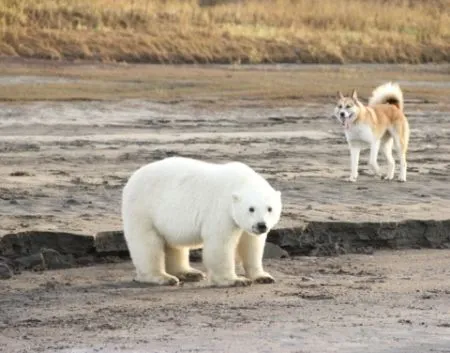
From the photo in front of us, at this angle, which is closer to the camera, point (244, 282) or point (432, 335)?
point (432, 335)

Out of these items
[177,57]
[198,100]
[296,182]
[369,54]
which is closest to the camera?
[296,182]

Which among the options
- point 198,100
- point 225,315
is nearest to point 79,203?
point 225,315

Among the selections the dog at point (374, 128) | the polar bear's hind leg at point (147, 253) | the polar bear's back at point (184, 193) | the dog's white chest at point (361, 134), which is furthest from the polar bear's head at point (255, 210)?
the dog's white chest at point (361, 134)

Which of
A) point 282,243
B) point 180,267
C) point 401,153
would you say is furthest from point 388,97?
point 180,267

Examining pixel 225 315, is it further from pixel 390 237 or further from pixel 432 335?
pixel 390 237

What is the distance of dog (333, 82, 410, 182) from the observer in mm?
17781

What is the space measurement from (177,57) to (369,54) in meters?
6.26

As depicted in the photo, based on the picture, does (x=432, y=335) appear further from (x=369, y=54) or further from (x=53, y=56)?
(x=369, y=54)

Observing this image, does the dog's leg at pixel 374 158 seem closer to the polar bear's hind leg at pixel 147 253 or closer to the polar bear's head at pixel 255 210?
the polar bear's hind leg at pixel 147 253

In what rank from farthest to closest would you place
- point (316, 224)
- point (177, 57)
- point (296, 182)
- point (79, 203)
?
1. point (177, 57)
2. point (296, 182)
3. point (79, 203)
4. point (316, 224)

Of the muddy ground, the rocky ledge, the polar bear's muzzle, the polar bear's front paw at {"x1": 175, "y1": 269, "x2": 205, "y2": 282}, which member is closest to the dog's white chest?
the muddy ground

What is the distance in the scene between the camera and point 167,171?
37.6 ft

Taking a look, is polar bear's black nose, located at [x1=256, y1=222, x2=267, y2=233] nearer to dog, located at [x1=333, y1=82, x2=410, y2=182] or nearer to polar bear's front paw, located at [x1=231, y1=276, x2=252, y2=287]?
polar bear's front paw, located at [x1=231, y1=276, x2=252, y2=287]

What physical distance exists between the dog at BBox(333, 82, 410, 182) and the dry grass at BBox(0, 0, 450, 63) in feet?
50.4
